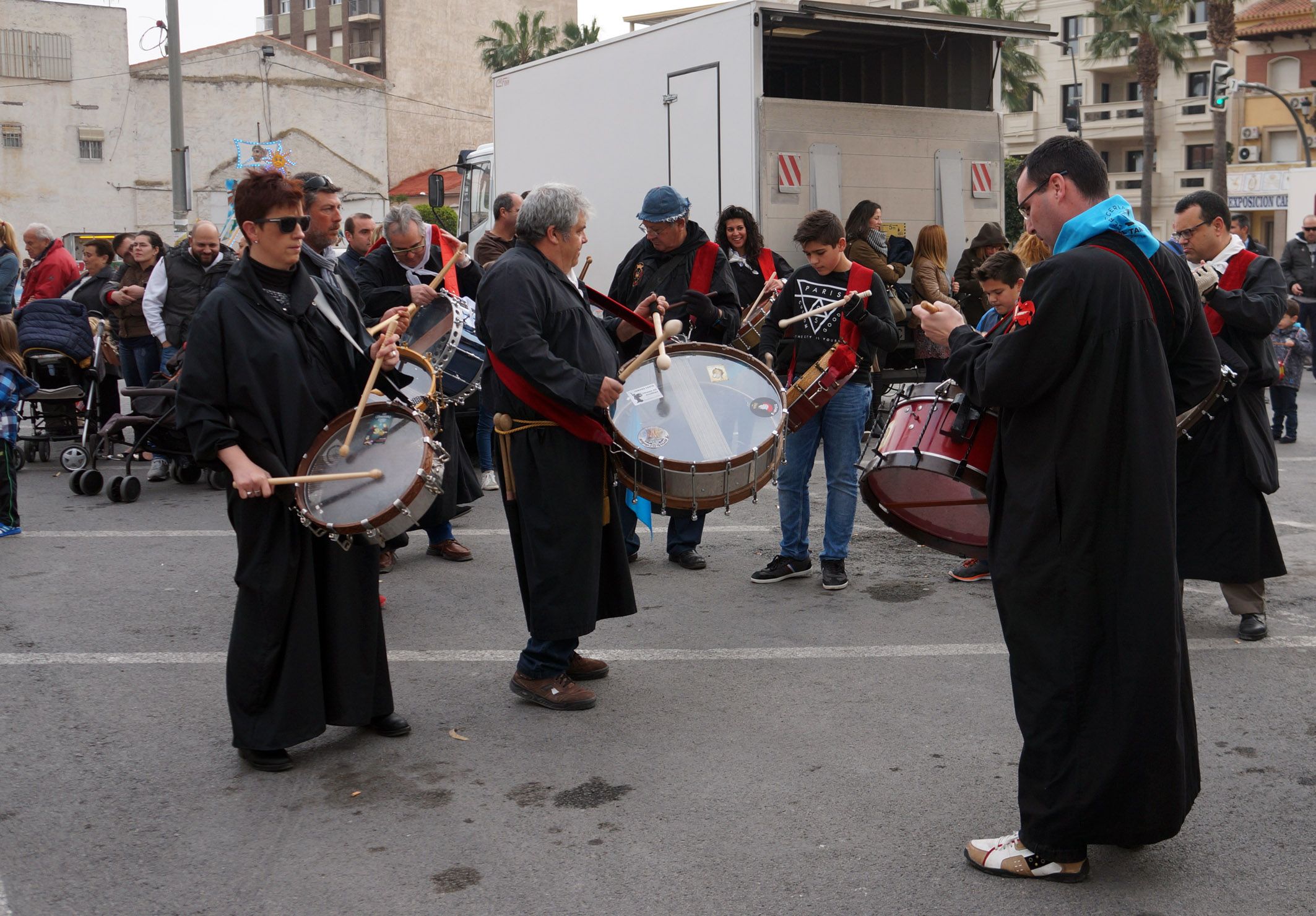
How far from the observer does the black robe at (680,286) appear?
282 inches

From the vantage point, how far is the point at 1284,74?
171 ft

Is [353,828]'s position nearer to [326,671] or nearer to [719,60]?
[326,671]

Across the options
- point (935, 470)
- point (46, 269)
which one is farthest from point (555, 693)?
point (46, 269)

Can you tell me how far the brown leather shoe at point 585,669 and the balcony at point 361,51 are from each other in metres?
67.0

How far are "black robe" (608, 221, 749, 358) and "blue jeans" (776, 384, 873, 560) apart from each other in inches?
28.3

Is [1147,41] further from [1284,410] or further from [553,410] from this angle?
[553,410]

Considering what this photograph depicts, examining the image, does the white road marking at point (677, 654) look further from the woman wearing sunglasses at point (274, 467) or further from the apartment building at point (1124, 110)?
the apartment building at point (1124, 110)

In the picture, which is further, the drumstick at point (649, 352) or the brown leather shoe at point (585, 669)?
the brown leather shoe at point (585, 669)

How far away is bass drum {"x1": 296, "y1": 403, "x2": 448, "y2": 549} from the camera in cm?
445

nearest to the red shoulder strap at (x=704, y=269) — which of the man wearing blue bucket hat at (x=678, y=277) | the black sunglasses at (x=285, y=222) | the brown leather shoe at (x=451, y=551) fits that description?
the man wearing blue bucket hat at (x=678, y=277)

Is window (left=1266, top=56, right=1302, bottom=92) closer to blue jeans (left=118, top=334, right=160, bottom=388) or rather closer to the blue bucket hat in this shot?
blue jeans (left=118, top=334, right=160, bottom=388)

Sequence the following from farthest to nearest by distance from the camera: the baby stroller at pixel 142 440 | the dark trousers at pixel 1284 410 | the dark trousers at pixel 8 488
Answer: the dark trousers at pixel 1284 410 → the baby stroller at pixel 142 440 → the dark trousers at pixel 8 488

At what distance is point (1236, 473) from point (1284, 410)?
6.45m

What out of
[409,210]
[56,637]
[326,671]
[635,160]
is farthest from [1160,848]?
[635,160]
